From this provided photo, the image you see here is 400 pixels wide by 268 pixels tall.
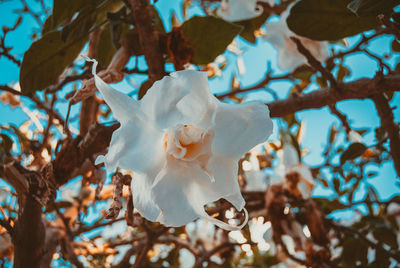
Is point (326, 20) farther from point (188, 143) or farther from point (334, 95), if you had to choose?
point (188, 143)

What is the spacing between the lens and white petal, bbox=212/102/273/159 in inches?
16.0

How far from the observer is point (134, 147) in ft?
1.30

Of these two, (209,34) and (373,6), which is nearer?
(373,6)

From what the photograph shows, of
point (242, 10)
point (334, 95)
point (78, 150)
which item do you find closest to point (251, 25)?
point (242, 10)

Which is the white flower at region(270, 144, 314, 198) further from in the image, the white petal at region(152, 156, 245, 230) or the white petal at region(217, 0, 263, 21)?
the white petal at region(152, 156, 245, 230)

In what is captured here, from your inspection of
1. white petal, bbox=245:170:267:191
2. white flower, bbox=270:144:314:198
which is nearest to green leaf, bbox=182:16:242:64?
white flower, bbox=270:144:314:198

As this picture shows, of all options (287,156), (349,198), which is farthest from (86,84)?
(349,198)

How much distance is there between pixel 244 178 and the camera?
1.30 m

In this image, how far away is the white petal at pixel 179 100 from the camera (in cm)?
39

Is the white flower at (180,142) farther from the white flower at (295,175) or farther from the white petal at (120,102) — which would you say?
the white flower at (295,175)

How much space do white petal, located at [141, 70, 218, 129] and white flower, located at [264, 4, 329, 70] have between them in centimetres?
56

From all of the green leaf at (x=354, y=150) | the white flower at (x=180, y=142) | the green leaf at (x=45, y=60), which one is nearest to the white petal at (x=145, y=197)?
the white flower at (x=180, y=142)

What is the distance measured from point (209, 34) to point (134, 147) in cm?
33

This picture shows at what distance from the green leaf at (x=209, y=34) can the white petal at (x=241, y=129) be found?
266 mm
